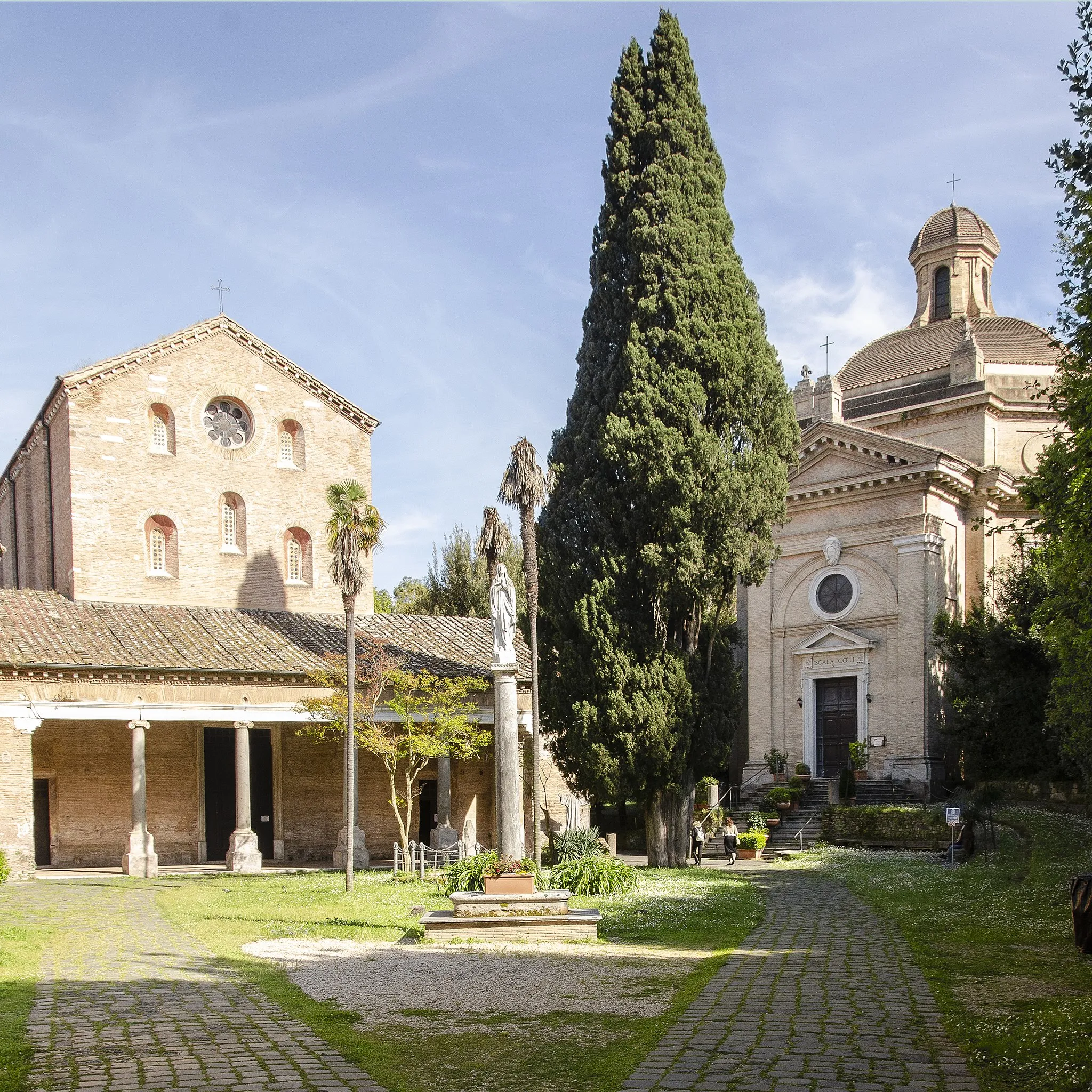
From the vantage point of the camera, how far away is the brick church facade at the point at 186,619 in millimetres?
26156

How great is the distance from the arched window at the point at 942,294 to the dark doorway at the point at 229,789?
29.2 meters

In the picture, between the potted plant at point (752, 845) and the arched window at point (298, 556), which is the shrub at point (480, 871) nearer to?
the potted plant at point (752, 845)

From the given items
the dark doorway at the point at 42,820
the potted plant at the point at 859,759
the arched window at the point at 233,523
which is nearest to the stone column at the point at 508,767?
the dark doorway at the point at 42,820

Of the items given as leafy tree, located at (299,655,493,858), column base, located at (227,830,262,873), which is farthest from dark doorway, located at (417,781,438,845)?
column base, located at (227,830,262,873)

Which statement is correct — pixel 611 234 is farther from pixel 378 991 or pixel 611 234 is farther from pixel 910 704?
pixel 378 991

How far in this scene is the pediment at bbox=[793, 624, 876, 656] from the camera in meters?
34.6

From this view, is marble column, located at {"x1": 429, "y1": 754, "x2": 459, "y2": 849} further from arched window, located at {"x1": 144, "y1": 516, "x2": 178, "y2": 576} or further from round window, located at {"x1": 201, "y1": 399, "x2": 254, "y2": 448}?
round window, located at {"x1": 201, "y1": 399, "x2": 254, "y2": 448}

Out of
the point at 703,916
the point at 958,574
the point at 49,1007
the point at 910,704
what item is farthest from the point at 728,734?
the point at 49,1007

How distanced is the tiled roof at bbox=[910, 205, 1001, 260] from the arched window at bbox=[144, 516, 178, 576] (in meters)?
29.7

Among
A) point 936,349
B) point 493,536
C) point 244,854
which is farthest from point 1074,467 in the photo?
point 936,349

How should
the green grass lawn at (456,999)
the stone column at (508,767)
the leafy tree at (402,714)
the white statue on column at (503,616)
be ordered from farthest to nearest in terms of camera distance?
1. the leafy tree at (402,714)
2. the white statue on column at (503,616)
3. the stone column at (508,767)
4. the green grass lawn at (456,999)

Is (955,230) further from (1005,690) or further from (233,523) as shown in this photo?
(233,523)

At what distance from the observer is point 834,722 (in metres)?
35.4

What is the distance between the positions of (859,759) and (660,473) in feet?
46.9
